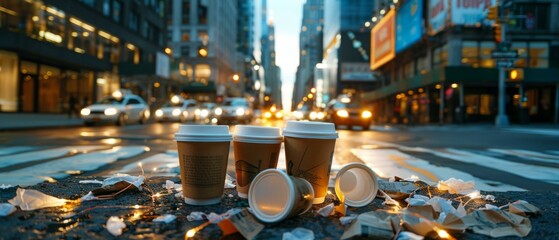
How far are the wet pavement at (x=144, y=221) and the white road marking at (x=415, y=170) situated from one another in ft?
5.08

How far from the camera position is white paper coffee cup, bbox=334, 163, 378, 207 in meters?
3.07

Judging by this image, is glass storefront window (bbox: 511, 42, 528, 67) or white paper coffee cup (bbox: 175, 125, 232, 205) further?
glass storefront window (bbox: 511, 42, 528, 67)

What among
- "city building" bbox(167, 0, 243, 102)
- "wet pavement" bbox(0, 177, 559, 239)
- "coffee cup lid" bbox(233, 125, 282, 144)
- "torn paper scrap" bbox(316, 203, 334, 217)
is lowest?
"wet pavement" bbox(0, 177, 559, 239)

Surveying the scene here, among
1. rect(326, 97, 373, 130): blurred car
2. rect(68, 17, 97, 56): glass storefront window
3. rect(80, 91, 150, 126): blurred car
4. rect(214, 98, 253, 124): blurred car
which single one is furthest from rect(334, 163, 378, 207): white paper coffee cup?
rect(68, 17, 97, 56): glass storefront window

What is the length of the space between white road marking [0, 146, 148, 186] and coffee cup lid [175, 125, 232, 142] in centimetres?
253

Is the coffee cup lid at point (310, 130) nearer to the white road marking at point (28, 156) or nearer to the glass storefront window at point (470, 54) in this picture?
the white road marking at point (28, 156)

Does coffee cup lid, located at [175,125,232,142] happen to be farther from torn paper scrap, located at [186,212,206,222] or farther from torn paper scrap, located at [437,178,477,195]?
torn paper scrap, located at [437,178,477,195]

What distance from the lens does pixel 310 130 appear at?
9.64 feet

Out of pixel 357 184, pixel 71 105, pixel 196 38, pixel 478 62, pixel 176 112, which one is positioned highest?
pixel 196 38

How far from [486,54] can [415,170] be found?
93.9ft

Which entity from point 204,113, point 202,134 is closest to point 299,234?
point 202,134

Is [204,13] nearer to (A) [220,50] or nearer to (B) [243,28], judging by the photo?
(A) [220,50]

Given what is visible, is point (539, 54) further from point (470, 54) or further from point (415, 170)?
point (415, 170)

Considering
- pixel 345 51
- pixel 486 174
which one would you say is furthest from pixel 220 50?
pixel 486 174
